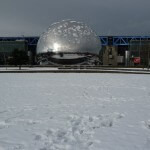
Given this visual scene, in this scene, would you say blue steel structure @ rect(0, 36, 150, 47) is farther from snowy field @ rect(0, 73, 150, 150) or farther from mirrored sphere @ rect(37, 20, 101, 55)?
snowy field @ rect(0, 73, 150, 150)

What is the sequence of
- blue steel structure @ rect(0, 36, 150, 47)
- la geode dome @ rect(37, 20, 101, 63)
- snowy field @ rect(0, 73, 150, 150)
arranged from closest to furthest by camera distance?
1. snowy field @ rect(0, 73, 150, 150)
2. la geode dome @ rect(37, 20, 101, 63)
3. blue steel structure @ rect(0, 36, 150, 47)

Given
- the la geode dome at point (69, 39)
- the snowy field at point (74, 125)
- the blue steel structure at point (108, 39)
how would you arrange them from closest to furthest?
the snowy field at point (74, 125) → the la geode dome at point (69, 39) → the blue steel structure at point (108, 39)

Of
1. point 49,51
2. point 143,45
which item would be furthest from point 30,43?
point 49,51

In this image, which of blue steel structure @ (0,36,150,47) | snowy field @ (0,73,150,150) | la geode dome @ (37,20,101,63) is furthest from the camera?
blue steel structure @ (0,36,150,47)

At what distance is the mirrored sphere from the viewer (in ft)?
178

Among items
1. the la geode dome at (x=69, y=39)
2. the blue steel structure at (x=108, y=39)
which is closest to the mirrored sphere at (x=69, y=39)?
the la geode dome at (x=69, y=39)

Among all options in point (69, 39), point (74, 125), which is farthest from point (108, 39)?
point (74, 125)

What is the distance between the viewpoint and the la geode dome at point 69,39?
54.2 meters

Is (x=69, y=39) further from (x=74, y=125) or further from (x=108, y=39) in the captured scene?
(x=108, y=39)

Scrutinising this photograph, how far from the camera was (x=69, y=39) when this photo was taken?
178 feet

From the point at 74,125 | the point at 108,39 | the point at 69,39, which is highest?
the point at 108,39

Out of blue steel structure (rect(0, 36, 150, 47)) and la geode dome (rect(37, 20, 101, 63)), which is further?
blue steel structure (rect(0, 36, 150, 47))

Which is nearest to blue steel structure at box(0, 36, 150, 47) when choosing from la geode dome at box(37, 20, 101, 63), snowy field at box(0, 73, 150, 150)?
la geode dome at box(37, 20, 101, 63)

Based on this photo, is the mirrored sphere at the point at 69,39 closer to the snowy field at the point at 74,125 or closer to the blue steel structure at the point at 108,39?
the snowy field at the point at 74,125
